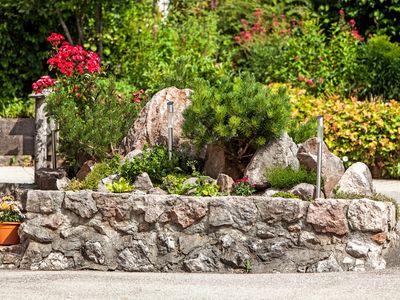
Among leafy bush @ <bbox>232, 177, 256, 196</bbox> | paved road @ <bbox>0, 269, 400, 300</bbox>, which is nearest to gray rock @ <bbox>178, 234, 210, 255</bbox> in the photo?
paved road @ <bbox>0, 269, 400, 300</bbox>

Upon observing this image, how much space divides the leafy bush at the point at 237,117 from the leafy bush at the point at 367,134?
388 cm

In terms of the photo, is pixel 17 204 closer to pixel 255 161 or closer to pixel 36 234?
pixel 36 234

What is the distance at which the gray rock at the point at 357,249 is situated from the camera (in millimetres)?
8234

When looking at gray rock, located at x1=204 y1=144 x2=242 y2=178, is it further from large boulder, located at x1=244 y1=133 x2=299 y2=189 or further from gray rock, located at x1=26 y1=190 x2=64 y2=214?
gray rock, located at x1=26 y1=190 x2=64 y2=214

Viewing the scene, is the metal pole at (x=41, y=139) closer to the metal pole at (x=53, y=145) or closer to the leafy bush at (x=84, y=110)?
the metal pole at (x=53, y=145)

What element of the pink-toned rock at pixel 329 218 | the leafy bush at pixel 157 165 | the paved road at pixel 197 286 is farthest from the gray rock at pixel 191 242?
the pink-toned rock at pixel 329 218

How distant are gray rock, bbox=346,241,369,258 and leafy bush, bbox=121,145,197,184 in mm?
1745

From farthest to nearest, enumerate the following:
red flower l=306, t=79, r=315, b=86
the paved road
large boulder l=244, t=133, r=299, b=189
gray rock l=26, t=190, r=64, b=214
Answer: red flower l=306, t=79, r=315, b=86
large boulder l=244, t=133, r=299, b=189
gray rock l=26, t=190, r=64, b=214
the paved road

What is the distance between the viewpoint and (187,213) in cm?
838

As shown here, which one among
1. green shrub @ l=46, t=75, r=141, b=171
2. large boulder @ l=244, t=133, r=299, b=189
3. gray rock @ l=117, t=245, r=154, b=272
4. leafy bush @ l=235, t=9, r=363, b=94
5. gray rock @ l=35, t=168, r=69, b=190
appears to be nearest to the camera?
gray rock @ l=117, t=245, r=154, b=272

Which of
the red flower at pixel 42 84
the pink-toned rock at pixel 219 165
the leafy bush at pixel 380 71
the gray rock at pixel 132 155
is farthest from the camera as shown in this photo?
the leafy bush at pixel 380 71

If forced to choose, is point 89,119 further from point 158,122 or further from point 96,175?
point 96,175

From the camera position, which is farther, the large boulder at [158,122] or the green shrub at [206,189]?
the large boulder at [158,122]

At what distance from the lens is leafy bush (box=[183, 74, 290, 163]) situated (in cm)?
876
